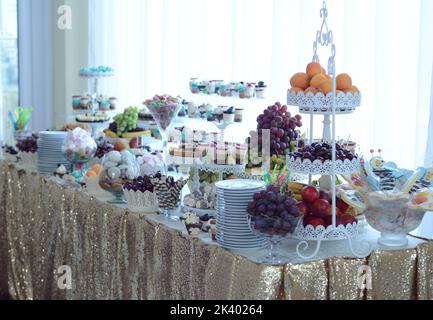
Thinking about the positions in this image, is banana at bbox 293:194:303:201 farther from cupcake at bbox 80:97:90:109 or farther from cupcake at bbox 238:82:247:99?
cupcake at bbox 80:97:90:109

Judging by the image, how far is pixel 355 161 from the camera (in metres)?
2.24

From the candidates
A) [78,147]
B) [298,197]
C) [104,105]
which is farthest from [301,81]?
[104,105]

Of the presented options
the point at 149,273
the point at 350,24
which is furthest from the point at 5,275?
the point at 350,24

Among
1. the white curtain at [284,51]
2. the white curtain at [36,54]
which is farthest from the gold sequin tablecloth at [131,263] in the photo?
the white curtain at [36,54]

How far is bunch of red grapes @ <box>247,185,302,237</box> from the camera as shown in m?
2.03

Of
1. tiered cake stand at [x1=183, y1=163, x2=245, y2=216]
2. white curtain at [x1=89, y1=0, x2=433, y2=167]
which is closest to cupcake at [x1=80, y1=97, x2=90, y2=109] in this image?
white curtain at [x1=89, y1=0, x2=433, y2=167]

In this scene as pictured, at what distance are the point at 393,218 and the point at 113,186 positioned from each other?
42.1 inches

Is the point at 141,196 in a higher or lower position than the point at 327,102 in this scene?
lower

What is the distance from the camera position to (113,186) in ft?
9.22

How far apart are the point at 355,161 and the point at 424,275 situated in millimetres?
377

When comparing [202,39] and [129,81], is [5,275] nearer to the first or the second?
[202,39]

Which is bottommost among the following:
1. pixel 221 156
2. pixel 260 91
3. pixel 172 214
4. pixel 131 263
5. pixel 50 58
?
pixel 131 263

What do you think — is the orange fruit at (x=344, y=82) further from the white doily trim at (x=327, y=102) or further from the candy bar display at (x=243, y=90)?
the candy bar display at (x=243, y=90)

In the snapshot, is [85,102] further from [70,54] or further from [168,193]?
[70,54]
